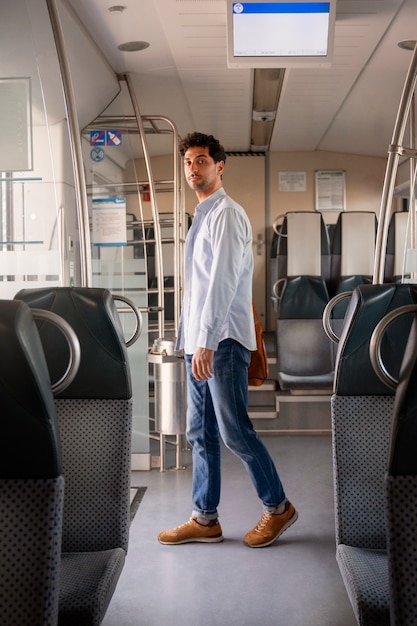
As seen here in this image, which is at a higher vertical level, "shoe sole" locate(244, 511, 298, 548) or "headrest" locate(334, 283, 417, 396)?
"headrest" locate(334, 283, 417, 396)

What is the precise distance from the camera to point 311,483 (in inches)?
160

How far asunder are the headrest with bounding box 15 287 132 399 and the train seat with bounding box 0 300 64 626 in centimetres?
79

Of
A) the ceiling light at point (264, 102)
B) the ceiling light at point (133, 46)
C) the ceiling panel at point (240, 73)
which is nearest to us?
the ceiling panel at point (240, 73)

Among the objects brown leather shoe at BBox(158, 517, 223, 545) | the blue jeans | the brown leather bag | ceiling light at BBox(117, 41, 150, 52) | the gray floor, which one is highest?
ceiling light at BBox(117, 41, 150, 52)

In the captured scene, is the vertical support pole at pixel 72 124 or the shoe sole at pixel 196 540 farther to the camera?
the shoe sole at pixel 196 540

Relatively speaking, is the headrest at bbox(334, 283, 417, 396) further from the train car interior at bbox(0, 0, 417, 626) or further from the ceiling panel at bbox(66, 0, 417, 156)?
the ceiling panel at bbox(66, 0, 417, 156)

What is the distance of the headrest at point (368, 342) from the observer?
204 cm

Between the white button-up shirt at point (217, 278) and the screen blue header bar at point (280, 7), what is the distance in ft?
3.94

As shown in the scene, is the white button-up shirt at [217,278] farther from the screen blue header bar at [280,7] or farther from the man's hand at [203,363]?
the screen blue header bar at [280,7]

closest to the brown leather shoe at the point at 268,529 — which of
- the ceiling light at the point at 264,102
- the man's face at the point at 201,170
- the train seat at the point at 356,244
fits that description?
the man's face at the point at 201,170

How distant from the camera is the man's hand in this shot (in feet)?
9.15

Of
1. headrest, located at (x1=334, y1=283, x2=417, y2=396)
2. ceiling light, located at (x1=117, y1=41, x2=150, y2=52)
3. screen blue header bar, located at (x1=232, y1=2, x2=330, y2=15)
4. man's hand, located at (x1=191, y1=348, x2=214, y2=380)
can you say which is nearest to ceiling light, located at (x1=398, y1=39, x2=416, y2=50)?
screen blue header bar, located at (x1=232, y1=2, x2=330, y2=15)

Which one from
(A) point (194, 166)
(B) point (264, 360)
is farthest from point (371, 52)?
(B) point (264, 360)

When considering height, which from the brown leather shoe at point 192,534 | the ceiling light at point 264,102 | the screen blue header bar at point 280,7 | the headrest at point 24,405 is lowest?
the brown leather shoe at point 192,534
